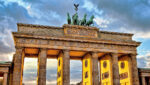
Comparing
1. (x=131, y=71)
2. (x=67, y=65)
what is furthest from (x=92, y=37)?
(x=131, y=71)

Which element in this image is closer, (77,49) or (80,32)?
(77,49)

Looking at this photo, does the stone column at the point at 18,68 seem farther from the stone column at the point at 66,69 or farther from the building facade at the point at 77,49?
the stone column at the point at 66,69

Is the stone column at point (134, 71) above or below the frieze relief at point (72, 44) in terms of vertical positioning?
below

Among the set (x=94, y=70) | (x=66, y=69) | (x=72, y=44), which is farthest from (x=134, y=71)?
(x=66, y=69)

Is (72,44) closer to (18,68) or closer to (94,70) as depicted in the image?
(94,70)

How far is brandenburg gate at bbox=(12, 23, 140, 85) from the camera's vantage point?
33906 millimetres

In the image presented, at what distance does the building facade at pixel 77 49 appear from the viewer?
33.8 m

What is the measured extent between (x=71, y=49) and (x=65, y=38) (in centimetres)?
251

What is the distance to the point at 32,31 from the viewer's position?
35656mm

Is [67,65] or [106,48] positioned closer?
[67,65]

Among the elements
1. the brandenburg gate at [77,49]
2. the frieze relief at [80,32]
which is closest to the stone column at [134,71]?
the brandenburg gate at [77,49]

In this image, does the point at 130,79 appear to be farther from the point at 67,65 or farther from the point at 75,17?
the point at 75,17

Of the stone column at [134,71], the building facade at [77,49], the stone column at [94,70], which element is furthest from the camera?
the stone column at [134,71]

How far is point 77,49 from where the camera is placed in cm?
3653
